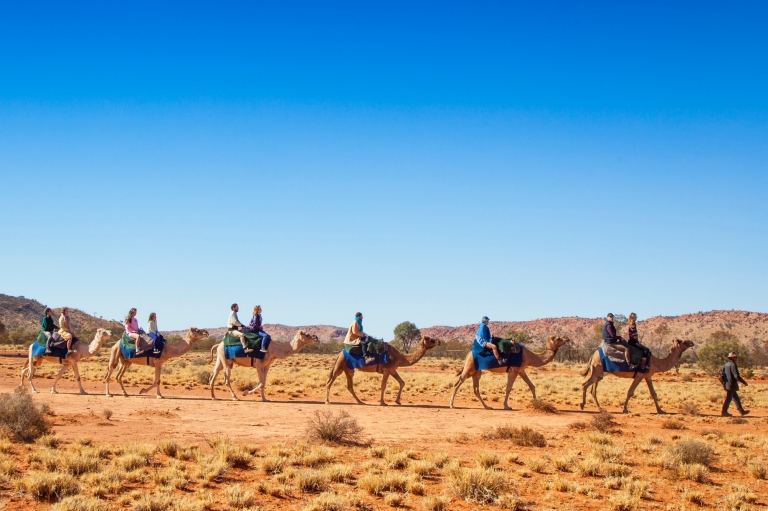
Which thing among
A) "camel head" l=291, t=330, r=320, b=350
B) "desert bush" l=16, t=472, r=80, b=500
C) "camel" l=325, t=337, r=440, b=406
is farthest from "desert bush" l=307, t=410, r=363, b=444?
"camel head" l=291, t=330, r=320, b=350

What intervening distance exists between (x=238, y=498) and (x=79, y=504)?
6.19 feet

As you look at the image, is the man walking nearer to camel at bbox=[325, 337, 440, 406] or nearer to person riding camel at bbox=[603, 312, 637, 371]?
person riding camel at bbox=[603, 312, 637, 371]

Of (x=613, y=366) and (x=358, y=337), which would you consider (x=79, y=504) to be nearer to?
(x=358, y=337)

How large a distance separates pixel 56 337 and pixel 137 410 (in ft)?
18.2

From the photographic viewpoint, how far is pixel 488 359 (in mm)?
19844

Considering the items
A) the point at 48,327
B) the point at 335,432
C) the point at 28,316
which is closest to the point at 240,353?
the point at 48,327

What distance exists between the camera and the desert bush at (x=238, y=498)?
8.66m

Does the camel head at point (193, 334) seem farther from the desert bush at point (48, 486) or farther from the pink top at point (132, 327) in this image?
the desert bush at point (48, 486)

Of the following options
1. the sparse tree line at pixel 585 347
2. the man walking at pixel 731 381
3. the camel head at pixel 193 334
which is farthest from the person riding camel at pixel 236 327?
the sparse tree line at pixel 585 347

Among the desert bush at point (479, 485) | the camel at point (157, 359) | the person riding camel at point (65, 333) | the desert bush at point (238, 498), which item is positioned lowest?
the desert bush at point (238, 498)

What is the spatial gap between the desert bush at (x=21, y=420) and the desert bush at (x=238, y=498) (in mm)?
5173

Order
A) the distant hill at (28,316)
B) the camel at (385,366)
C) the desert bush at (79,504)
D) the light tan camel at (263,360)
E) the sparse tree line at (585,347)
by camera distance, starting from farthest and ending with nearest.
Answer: the distant hill at (28,316) < the sparse tree line at (585,347) < the light tan camel at (263,360) < the camel at (385,366) < the desert bush at (79,504)

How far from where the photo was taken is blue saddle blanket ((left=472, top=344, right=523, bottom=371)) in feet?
65.1

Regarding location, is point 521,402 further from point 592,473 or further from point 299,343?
point 592,473
